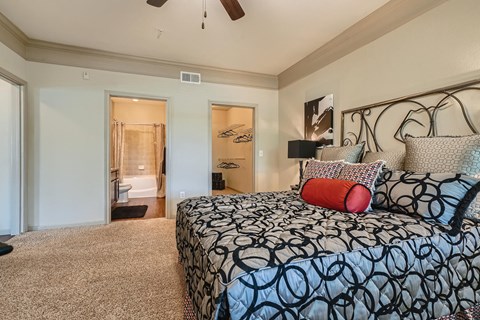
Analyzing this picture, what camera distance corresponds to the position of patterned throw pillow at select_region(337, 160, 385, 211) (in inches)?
70.7

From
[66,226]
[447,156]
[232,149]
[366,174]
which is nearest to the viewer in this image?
[447,156]

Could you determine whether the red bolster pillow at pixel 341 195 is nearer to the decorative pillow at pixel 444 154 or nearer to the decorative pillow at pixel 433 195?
the decorative pillow at pixel 433 195

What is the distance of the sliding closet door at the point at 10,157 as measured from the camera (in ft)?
9.91

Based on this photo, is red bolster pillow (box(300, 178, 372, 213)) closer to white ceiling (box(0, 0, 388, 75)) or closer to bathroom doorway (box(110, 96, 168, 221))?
white ceiling (box(0, 0, 388, 75))

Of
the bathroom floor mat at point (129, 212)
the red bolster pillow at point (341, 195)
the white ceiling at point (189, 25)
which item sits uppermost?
the white ceiling at point (189, 25)

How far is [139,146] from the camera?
6.37m

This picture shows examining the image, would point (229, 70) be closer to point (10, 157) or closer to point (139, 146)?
point (10, 157)

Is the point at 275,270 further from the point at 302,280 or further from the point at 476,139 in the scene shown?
the point at 476,139

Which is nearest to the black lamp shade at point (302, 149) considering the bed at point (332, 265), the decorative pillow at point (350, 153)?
the decorative pillow at point (350, 153)

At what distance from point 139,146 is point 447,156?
6359 millimetres

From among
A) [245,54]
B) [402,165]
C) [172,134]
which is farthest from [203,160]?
[402,165]

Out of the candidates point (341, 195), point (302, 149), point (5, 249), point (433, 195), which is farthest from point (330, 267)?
point (5, 249)

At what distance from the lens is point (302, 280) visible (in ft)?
3.24

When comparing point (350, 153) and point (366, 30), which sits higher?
point (366, 30)
